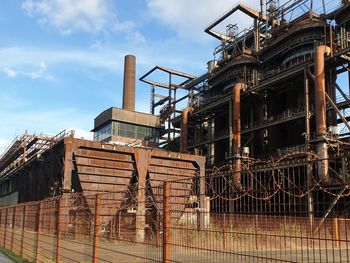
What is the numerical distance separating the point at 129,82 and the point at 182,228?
6076 centimetres

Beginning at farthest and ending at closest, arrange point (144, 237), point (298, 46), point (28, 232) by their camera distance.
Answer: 1. point (298, 46)
2. point (28, 232)
3. point (144, 237)

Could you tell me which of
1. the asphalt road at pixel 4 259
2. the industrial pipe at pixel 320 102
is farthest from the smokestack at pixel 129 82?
the asphalt road at pixel 4 259

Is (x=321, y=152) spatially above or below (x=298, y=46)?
below

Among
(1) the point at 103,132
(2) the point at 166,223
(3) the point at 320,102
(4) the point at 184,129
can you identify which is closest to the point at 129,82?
(1) the point at 103,132

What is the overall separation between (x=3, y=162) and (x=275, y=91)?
4381 centimetres

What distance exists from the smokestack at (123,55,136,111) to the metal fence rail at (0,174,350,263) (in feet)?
166

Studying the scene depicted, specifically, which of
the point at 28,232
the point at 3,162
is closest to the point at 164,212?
the point at 28,232

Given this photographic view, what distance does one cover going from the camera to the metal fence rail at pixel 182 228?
6.03m

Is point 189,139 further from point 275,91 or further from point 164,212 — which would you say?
point 164,212

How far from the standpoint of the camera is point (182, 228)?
630 centimetres

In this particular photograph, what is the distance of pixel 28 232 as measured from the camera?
14.3 m

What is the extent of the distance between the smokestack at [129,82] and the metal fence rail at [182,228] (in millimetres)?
50593

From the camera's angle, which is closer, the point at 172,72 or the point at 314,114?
the point at 314,114

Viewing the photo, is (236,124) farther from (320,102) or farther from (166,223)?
(166,223)
